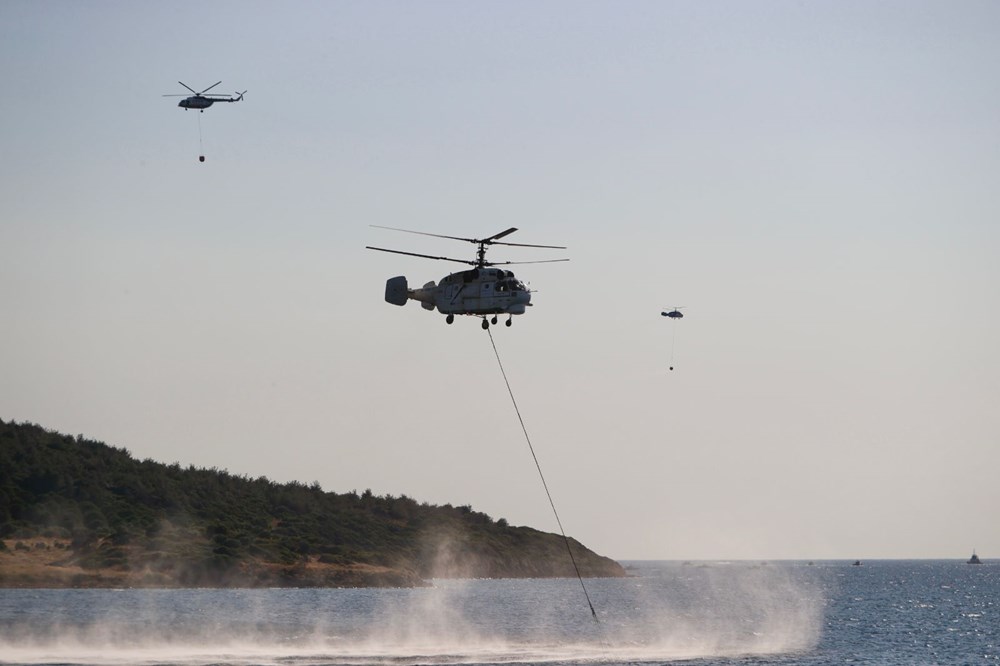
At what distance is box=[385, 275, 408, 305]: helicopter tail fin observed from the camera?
67.0 metres

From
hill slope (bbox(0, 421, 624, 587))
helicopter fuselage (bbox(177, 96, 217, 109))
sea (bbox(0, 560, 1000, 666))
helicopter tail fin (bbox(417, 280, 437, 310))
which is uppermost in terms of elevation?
helicopter fuselage (bbox(177, 96, 217, 109))

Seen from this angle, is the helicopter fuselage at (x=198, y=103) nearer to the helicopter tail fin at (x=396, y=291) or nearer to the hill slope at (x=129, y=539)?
the helicopter tail fin at (x=396, y=291)

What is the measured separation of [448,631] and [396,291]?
141 ft

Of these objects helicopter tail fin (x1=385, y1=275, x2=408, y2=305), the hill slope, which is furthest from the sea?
helicopter tail fin (x1=385, y1=275, x2=408, y2=305)

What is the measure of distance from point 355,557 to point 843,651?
10904cm

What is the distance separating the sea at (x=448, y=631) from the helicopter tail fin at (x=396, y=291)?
887 inches

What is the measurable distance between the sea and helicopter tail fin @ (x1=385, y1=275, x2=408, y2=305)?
22.5 metres

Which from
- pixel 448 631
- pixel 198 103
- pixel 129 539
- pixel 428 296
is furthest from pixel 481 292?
pixel 129 539

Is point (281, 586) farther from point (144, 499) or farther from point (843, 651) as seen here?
point (843, 651)

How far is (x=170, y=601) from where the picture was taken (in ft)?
428

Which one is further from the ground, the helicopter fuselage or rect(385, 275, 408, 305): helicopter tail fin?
the helicopter fuselage

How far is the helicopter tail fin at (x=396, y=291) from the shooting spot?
220 ft

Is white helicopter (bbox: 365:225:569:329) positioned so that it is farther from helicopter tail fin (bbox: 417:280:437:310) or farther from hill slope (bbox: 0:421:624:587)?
hill slope (bbox: 0:421:624:587)

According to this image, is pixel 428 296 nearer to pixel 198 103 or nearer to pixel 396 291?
pixel 396 291
